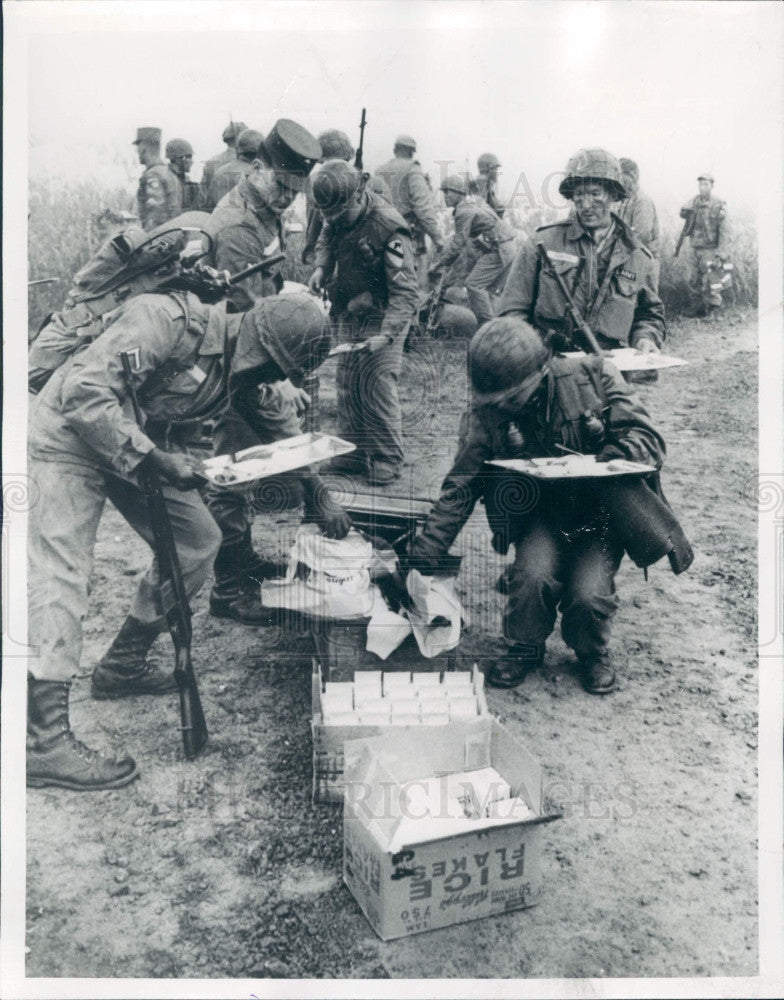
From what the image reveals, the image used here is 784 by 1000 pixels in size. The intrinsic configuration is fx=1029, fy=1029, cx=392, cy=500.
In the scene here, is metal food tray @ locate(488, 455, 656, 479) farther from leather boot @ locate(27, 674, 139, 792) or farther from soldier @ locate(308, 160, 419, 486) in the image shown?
leather boot @ locate(27, 674, 139, 792)

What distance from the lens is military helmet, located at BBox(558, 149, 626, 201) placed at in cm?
376

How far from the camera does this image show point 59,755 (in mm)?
3715

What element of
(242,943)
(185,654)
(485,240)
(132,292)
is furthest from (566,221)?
(242,943)

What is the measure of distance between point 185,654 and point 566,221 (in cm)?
213

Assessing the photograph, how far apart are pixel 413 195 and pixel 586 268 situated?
2.38 feet

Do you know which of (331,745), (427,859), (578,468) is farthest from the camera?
(578,468)

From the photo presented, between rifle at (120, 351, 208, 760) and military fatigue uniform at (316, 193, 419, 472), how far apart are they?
0.75 meters

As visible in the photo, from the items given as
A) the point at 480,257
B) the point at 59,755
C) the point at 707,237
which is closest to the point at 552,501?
the point at 480,257

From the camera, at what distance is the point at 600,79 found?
378 centimetres

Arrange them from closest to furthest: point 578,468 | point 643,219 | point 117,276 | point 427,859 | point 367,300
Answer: point 427,859 < point 117,276 < point 578,468 < point 643,219 < point 367,300

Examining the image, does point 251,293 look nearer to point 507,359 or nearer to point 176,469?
point 176,469

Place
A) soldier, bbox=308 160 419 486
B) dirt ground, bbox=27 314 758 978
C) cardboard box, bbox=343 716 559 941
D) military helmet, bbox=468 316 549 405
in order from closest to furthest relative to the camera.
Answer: cardboard box, bbox=343 716 559 941 < dirt ground, bbox=27 314 758 978 < military helmet, bbox=468 316 549 405 < soldier, bbox=308 160 419 486

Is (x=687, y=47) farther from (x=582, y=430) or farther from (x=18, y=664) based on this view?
(x=18, y=664)

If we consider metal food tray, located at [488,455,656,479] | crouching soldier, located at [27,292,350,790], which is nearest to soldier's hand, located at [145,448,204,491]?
crouching soldier, located at [27,292,350,790]
